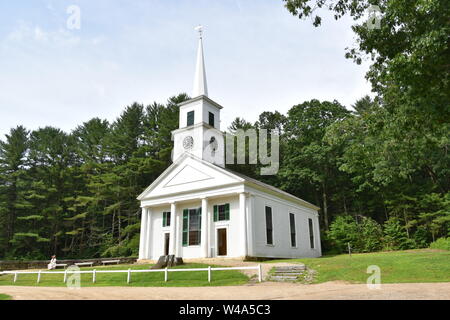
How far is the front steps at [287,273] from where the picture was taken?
14467 millimetres

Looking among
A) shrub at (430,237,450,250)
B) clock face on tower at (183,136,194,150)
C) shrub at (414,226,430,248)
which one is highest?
clock face on tower at (183,136,194,150)

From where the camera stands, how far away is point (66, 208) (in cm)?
4300

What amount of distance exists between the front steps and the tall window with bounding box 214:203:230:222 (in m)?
8.73

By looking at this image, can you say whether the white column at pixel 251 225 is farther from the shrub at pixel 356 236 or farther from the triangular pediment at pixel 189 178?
the shrub at pixel 356 236

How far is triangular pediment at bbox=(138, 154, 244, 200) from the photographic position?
2438 cm

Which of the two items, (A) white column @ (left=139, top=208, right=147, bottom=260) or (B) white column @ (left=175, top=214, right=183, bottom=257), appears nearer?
(B) white column @ (left=175, top=214, right=183, bottom=257)

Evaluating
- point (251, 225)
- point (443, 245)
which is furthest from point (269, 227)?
point (443, 245)

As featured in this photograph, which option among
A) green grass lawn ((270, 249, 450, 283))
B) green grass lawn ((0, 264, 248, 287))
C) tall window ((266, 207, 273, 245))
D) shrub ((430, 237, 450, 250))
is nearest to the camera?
green grass lawn ((270, 249, 450, 283))

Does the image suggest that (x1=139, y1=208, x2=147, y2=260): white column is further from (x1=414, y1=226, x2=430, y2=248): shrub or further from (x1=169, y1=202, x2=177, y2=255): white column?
(x1=414, y1=226, x2=430, y2=248): shrub

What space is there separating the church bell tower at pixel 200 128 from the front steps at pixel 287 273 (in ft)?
45.5

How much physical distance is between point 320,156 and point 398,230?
11.0m

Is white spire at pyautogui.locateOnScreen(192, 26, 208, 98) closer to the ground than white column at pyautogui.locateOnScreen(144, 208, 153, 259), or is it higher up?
higher up

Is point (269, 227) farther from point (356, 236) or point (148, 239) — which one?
point (356, 236)

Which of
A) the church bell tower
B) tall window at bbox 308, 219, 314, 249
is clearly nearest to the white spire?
the church bell tower
